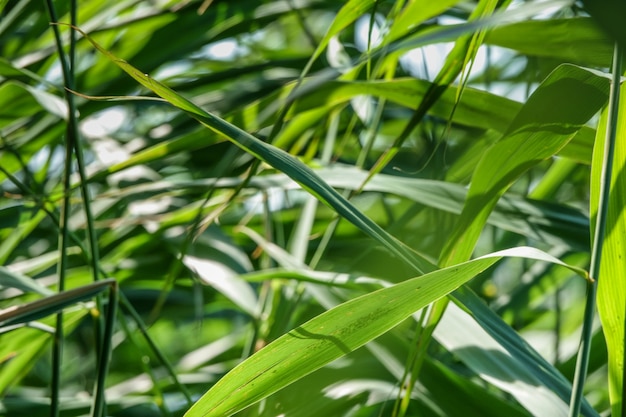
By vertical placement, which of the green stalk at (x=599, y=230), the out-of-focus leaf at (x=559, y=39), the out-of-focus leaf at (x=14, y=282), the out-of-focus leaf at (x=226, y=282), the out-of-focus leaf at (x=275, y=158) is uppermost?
the out-of-focus leaf at (x=226, y=282)

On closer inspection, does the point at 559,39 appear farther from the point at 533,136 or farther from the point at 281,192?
the point at 281,192

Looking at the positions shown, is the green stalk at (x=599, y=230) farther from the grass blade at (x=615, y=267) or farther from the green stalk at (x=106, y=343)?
the green stalk at (x=106, y=343)

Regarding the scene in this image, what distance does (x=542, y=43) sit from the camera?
0.39 metres

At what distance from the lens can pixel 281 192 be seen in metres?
0.67

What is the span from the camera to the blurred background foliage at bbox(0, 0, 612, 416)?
42 cm

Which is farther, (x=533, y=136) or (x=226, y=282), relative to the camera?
(x=226, y=282)

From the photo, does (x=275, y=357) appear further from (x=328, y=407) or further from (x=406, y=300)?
(x=328, y=407)

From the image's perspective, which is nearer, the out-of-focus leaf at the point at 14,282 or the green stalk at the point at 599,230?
the green stalk at the point at 599,230

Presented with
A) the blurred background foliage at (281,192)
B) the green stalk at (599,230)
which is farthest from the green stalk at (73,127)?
the green stalk at (599,230)

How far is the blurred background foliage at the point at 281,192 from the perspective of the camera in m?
0.42

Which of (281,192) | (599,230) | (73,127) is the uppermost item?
(281,192)

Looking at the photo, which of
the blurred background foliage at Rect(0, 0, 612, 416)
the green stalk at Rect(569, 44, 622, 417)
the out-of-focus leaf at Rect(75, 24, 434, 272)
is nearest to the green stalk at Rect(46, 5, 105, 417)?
the blurred background foliage at Rect(0, 0, 612, 416)

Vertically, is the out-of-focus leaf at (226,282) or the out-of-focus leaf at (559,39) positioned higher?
the out-of-focus leaf at (226,282)

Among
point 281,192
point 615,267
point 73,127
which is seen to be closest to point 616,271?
point 615,267
